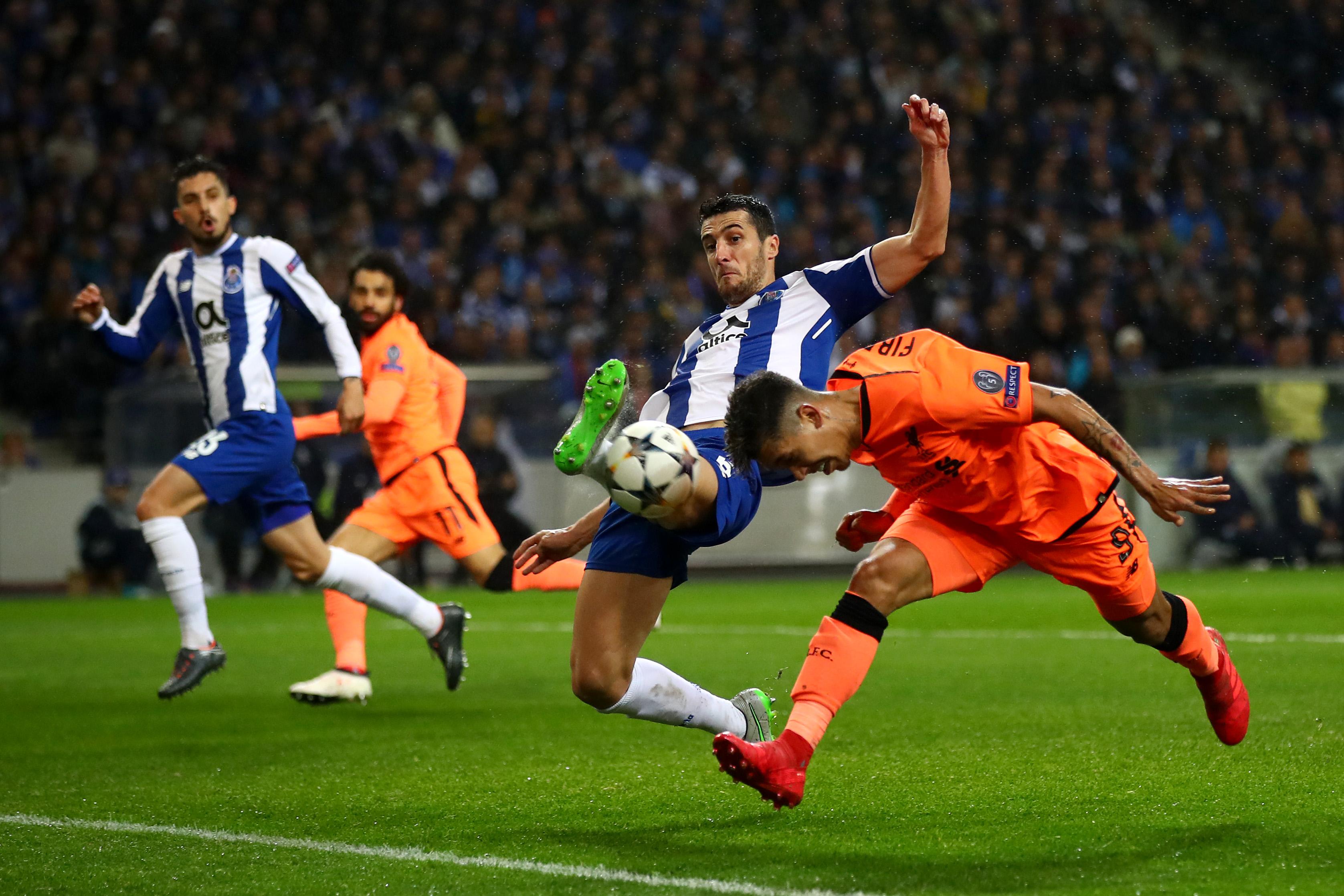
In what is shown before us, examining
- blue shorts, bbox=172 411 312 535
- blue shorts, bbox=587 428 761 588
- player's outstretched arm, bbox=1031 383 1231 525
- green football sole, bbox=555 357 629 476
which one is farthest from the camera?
blue shorts, bbox=172 411 312 535

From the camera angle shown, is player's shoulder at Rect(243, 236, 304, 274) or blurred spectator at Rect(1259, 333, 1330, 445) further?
blurred spectator at Rect(1259, 333, 1330, 445)

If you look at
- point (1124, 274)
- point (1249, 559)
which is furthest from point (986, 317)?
point (1249, 559)

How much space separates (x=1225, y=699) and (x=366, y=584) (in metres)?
3.93

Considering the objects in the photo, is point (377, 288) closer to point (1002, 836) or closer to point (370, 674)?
point (370, 674)

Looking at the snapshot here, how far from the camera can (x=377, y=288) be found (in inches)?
319

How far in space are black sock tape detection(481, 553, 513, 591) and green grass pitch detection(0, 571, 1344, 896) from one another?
1.73ft

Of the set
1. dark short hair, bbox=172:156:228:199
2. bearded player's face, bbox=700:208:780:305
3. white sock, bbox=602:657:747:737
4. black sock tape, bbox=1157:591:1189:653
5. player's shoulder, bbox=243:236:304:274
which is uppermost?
dark short hair, bbox=172:156:228:199

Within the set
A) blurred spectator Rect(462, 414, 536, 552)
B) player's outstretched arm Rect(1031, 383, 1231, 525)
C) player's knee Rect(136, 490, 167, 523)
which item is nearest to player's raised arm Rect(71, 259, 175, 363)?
player's knee Rect(136, 490, 167, 523)

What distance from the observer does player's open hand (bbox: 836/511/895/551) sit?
16.2ft

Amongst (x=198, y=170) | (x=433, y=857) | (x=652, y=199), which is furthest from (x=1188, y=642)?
(x=652, y=199)

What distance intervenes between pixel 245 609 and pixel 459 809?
30.4ft

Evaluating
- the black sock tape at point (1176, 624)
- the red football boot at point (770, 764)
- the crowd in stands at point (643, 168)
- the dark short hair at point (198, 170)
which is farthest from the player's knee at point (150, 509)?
the crowd in stands at point (643, 168)

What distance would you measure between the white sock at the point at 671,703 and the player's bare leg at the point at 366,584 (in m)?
2.54

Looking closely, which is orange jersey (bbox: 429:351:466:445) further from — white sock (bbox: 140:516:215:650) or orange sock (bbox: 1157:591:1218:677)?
orange sock (bbox: 1157:591:1218:677)
